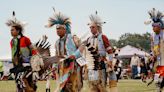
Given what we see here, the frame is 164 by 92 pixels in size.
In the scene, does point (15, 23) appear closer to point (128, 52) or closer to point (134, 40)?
point (128, 52)

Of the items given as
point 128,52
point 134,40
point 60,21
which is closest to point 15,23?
point 60,21

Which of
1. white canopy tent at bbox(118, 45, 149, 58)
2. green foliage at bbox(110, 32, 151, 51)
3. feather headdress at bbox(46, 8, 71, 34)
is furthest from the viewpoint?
green foliage at bbox(110, 32, 151, 51)

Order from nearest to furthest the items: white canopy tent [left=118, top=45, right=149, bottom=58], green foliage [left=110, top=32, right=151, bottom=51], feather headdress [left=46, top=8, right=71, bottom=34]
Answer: feather headdress [left=46, top=8, right=71, bottom=34]
white canopy tent [left=118, top=45, right=149, bottom=58]
green foliage [left=110, top=32, right=151, bottom=51]

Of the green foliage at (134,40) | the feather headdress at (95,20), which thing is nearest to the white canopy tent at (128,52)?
Answer: the feather headdress at (95,20)

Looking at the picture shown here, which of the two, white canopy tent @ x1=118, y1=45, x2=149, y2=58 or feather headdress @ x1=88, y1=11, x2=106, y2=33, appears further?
white canopy tent @ x1=118, y1=45, x2=149, y2=58

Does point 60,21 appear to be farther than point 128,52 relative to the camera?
No

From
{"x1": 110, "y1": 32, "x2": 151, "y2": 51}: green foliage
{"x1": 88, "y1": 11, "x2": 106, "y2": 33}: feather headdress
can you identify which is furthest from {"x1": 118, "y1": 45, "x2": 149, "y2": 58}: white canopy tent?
{"x1": 110, "y1": 32, "x2": 151, "y2": 51}: green foliage

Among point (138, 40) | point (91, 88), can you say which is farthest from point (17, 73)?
point (138, 40)

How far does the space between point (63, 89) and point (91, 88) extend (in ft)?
5.93

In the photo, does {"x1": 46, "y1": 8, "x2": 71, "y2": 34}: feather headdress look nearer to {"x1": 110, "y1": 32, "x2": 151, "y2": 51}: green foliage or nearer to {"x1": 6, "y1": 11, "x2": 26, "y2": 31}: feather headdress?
{"x1": 6, "y1": 11, "x2": 26, "y2": 31}: feather headdress

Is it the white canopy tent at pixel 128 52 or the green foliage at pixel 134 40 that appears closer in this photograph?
the white canopy tent at pixel 128 52

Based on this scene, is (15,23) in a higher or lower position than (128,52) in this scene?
higher

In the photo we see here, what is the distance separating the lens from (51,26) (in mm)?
11047

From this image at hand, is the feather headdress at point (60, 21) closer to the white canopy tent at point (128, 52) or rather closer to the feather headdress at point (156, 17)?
the feather headdress at point (156, 17)
